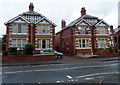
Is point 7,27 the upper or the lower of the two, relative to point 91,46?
upper

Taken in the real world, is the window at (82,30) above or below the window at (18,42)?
above

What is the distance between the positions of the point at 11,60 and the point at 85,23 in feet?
62.4

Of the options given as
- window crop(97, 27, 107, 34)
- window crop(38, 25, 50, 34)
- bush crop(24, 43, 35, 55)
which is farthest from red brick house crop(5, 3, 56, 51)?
window crop(97, 27, 107, 34)

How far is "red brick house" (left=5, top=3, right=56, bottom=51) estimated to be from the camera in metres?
25.8

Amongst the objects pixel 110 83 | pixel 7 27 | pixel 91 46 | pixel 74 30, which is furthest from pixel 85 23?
pixel 110 83

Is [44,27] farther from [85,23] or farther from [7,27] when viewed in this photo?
A: [85,23]

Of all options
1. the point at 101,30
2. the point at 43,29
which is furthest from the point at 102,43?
the point at 43,29

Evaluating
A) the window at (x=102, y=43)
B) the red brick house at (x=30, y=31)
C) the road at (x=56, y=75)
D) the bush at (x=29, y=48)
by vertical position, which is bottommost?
the road at (x=56, y=75)

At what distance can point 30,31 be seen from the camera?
27.0 metres

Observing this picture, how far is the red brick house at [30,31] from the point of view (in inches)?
1014

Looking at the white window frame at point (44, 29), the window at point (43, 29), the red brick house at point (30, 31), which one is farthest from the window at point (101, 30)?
the window at point (43, 29)

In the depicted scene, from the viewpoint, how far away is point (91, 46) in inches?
1172

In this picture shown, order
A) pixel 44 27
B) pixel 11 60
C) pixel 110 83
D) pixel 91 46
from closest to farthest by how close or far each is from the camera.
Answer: pixel 110 83, pixel 11 60, pixel 44 27, pixel 91 46

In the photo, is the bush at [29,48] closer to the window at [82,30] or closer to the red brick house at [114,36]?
the window at [82,30]
